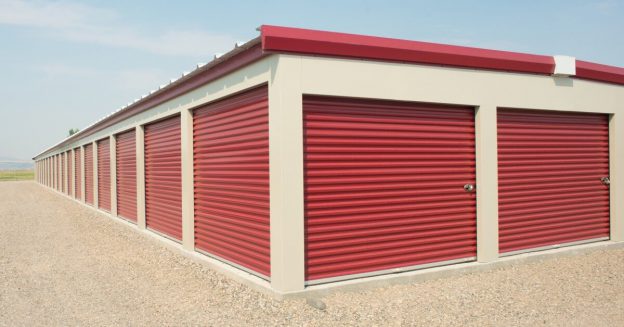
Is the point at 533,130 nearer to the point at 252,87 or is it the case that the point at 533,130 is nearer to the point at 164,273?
the point at 252,87

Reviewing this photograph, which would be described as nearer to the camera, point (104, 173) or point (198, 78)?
point (198, 78)

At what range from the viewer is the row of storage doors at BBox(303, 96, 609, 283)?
278 inches

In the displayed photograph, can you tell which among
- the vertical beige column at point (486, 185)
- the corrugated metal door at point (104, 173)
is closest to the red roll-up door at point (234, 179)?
the vertical beige column at point (486, 185)

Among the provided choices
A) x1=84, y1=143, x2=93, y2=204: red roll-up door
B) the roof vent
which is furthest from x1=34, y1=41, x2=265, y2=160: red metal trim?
x1=84, y1=143, x2=93, y2=204: red roll-up door

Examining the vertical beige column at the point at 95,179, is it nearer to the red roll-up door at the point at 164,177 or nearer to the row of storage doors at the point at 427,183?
A: the red roll-up door at the point at 164,177

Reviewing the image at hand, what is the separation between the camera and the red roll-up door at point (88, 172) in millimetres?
21234

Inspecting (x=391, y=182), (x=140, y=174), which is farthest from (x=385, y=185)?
(x=140, y=174)

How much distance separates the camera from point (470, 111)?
329 inches

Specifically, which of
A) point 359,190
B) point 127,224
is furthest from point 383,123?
point 127,224

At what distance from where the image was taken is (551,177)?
937 cm

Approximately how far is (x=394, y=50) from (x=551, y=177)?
4.34 metres

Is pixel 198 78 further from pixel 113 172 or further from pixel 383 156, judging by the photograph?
pixel 113 172

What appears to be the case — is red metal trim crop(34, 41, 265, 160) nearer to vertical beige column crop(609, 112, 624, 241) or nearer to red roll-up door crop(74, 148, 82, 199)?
vertical beige column crop(609, 112, 624, 241)

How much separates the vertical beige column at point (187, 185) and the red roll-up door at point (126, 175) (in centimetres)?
499
